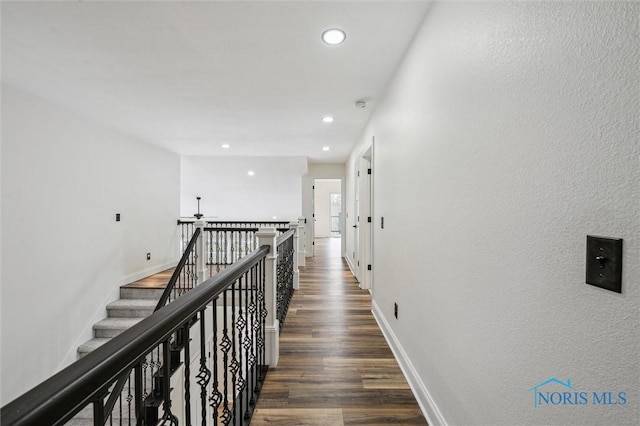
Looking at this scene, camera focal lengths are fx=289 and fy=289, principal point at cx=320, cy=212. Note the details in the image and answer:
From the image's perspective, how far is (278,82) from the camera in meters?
2.65

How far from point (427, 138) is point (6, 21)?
269 cm

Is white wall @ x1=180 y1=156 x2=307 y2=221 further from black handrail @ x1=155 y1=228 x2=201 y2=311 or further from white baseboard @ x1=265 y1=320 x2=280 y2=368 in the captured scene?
white baseboard @ x1=265 y1=320 x2=280 y2=368

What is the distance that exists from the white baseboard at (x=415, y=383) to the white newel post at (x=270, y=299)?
93 centimetres

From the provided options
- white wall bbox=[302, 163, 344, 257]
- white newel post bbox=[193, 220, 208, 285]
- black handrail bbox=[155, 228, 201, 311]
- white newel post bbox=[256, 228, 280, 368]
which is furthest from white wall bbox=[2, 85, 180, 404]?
white wall bbox=[302, 163, 344, 257]

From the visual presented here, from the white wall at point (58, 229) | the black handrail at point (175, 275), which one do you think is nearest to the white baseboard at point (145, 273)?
the white wall at point (58, 229)

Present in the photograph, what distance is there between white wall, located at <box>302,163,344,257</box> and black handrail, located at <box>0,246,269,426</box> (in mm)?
6316

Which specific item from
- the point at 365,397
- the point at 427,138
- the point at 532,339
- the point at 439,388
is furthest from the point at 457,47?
the point at 365,397

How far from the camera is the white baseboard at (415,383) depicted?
155cm

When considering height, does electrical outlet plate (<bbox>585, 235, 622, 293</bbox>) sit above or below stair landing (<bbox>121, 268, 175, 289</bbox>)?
above

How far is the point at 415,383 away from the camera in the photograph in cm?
183

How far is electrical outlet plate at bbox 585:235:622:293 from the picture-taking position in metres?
0.62

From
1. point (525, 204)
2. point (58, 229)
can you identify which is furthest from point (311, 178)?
point (525, 204)

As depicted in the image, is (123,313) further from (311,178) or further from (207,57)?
(311,178)

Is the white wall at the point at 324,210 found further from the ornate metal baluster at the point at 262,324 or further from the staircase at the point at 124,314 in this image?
the ornate metal baluster at the point at 262,324
